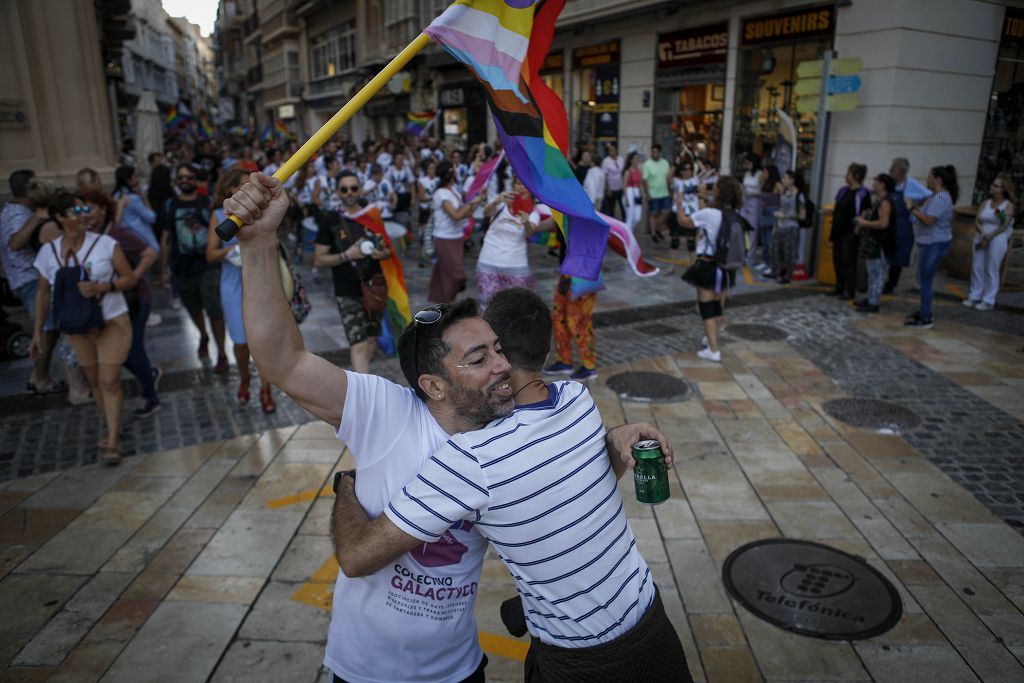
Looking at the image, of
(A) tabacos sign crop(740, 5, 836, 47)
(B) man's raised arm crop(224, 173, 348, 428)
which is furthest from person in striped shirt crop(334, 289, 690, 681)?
(A) tabacos sign crop(740, 5, 836, 47)

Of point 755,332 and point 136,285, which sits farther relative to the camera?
point 755,332

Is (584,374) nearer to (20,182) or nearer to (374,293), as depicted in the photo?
→ (374,293)

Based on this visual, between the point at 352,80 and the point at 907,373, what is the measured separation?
119 feet

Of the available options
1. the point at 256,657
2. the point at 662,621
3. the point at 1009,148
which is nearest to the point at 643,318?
the point at 256,657

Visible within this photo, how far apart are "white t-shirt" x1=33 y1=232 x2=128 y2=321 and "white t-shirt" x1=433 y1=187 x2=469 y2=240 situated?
3.70 metres

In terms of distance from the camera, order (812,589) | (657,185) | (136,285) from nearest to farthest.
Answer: (812,589) < (136,285) < (657,185)

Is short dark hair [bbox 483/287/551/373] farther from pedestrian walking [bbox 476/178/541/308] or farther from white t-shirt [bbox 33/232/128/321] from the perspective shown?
pedestrian walking [bbox 476/178/541/308]

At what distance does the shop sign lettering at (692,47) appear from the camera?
15570 mm

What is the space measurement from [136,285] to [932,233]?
9.17 metres

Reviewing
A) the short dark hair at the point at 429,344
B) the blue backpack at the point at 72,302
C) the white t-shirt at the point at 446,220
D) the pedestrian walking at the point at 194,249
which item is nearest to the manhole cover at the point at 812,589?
the short dark hair at the point at 429,344

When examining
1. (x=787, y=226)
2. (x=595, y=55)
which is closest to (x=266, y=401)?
(x=787, y=226)

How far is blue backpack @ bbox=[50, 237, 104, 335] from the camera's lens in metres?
5.13

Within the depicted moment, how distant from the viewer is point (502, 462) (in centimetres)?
181

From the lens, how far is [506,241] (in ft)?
22.4
